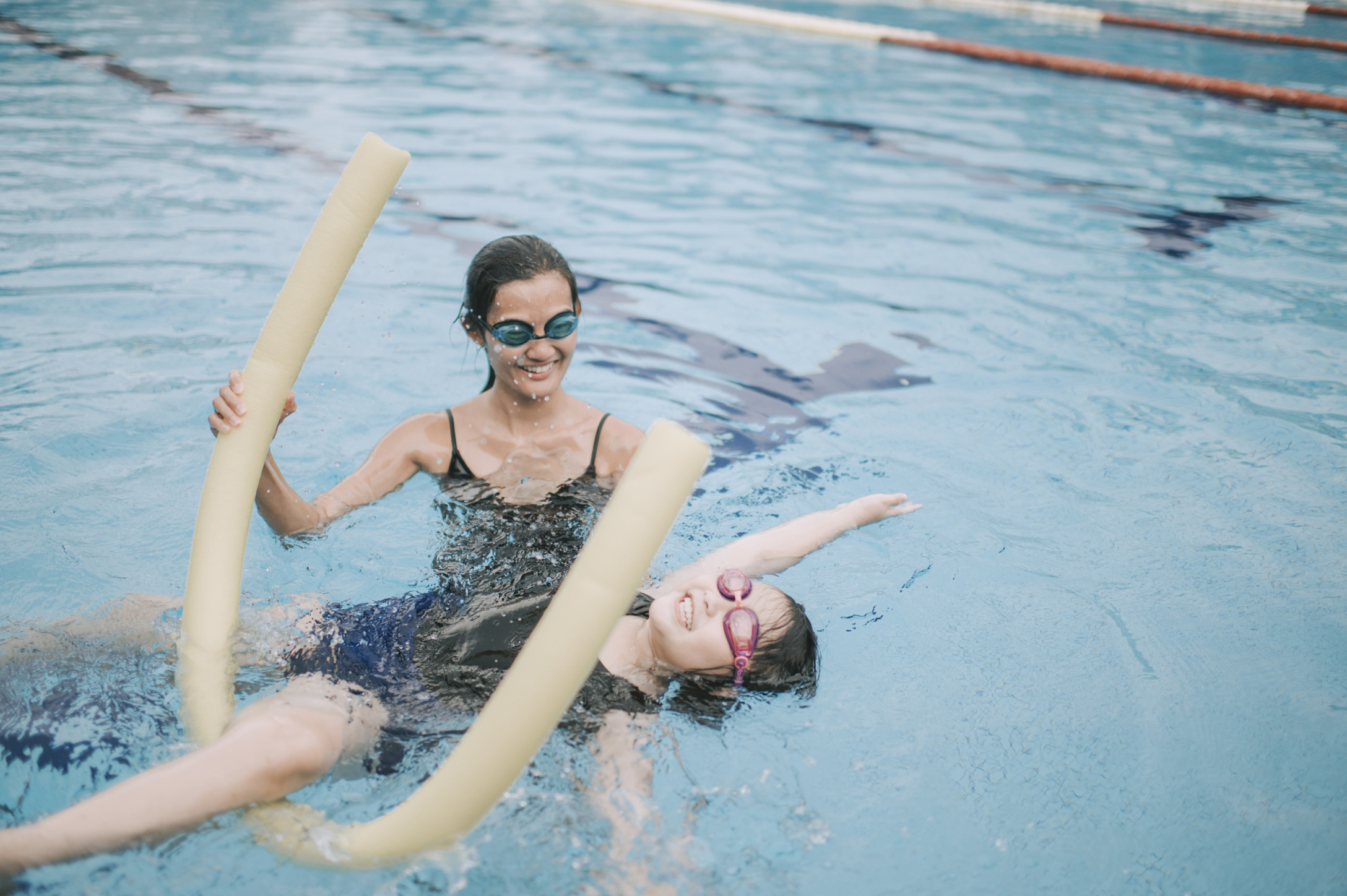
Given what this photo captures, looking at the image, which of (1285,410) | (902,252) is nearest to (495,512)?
(1285,410)

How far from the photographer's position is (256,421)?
2635 millimetres

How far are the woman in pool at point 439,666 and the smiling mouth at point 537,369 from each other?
2.63 feet

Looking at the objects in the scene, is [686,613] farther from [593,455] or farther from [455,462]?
[455,462]

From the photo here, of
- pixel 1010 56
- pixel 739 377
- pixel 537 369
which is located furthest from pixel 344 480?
pixel 1010 56

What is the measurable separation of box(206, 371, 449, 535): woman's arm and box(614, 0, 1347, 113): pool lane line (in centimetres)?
1100

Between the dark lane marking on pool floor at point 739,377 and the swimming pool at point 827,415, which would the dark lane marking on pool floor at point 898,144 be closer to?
the swimming pool at point 827,415

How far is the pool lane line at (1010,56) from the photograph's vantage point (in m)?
11.1

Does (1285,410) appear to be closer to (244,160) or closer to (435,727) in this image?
(435,727)

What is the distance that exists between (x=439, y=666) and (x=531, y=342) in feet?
3.56

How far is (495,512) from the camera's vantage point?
3588 mm

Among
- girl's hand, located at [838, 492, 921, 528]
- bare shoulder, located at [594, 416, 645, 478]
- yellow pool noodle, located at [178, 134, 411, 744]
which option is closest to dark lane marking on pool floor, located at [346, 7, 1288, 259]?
girl's hand, located at [838, 492, 921, 528]

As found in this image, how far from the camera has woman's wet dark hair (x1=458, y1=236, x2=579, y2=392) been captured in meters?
3.29

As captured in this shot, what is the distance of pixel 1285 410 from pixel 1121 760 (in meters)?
2.80

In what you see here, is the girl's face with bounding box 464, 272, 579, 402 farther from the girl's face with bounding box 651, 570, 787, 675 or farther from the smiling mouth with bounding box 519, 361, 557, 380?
the girl's face with bounding box 651, 570, 787, 675
